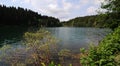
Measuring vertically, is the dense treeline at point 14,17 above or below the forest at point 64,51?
above

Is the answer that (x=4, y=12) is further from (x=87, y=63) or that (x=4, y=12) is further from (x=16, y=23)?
(x=87, y=63)

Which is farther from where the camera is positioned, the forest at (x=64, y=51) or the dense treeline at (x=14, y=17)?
the dense treeline at (x=14, y=17)

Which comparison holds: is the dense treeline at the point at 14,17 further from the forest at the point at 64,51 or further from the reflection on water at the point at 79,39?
the forest at the point at 64,51

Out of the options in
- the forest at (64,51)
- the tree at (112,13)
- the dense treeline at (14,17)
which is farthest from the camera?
the dense treeline at (14,17)

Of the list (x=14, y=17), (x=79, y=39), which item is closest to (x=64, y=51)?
(x=79, y=39)

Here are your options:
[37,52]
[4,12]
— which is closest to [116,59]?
[37,52]

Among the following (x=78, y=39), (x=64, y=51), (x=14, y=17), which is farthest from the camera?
(x=14, y=17)

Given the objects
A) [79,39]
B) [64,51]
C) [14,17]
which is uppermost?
[14,17]

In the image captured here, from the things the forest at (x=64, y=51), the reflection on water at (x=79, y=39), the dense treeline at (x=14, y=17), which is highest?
the dense treeline at (x=14, y=17)

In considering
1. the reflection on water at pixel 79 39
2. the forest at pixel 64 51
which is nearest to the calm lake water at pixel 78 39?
Answer: the reflection on water at pixel 79 39

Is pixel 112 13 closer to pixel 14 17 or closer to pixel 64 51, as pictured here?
pixel 64 51

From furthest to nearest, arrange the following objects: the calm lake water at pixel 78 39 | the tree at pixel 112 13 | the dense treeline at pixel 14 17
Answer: the dense treeline at pixel 14 17 < the calm lake water at pixel 78 39 < the tree at pixel 112 13

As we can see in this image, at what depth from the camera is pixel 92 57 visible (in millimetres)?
10734

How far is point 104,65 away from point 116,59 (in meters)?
1.10
